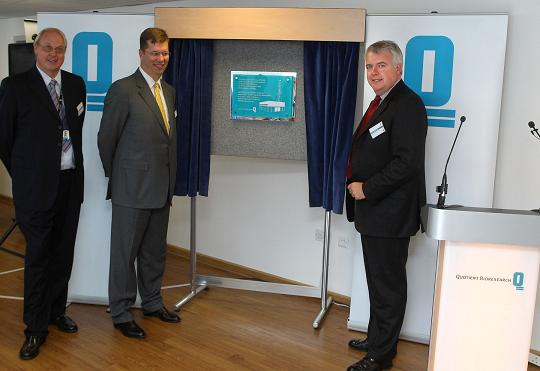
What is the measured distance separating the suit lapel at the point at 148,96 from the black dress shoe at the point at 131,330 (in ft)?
3.73

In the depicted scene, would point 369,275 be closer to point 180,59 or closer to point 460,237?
point 460,237

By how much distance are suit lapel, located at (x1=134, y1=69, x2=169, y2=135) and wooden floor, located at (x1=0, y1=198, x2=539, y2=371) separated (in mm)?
1215

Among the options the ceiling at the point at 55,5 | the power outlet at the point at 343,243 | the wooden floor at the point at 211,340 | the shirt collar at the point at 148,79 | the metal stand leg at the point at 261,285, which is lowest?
the wooden floor at the point at 211,340

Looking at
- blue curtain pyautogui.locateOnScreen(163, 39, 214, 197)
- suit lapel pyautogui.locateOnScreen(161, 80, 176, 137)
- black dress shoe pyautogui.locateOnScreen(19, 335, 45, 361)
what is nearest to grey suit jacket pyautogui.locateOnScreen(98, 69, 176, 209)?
suit lapel pyautogui.locateOnScreen(161, 80, 176, 137)

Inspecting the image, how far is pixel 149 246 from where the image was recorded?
3.53m

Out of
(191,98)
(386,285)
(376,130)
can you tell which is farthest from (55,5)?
(386,285)

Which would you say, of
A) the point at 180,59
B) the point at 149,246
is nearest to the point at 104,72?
the point at 180,59

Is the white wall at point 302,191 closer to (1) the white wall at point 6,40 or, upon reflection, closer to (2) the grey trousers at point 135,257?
(2) the grey trousers at point 135,257

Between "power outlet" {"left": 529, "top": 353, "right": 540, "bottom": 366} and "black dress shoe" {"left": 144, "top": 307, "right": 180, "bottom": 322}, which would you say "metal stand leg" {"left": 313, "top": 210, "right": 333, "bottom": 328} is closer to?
"black dress shoe" {"left": 144, "top": 307, "right": 180, "bottom": 322}

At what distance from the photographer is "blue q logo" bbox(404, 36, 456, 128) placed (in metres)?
3.18

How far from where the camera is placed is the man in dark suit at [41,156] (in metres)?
2.96

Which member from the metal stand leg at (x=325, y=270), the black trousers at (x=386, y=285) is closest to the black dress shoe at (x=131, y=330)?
the metal stand leg at (x=325, y=270)

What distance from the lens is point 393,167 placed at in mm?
2705

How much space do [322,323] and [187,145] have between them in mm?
1406
